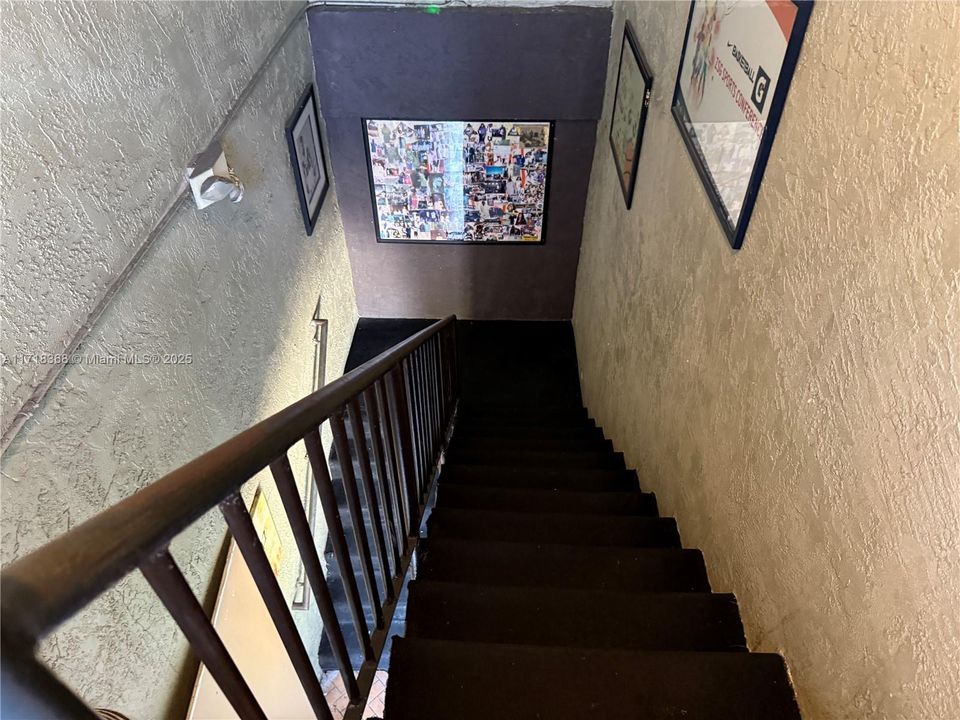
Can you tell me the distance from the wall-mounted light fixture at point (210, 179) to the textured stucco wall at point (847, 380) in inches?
57.7

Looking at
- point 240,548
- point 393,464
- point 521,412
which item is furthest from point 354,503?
point 521,412

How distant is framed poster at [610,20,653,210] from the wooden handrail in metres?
2.42

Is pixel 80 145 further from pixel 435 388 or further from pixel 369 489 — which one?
pixel 435 388

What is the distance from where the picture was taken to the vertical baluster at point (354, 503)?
0.98 metres

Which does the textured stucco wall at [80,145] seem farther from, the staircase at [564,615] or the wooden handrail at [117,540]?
the staircase at [564,615]

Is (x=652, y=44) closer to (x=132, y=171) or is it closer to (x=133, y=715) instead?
(x=132, y=171)

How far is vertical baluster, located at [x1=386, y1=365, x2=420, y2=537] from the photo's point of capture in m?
1.48

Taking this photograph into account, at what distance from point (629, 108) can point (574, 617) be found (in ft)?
7.87

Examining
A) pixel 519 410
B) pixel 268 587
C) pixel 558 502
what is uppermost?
pixel 268 587

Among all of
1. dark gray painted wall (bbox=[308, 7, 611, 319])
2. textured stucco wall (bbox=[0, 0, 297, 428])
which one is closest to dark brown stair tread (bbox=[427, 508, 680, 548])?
textured stucco wall (bbox=[0, 0, 297, 428])

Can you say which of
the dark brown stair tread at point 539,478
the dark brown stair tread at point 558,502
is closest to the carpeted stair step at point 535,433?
the dark brown stair tread at point 539,478

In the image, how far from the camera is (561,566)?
1.71 meters

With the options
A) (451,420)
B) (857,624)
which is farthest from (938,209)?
Answer: (451,420)

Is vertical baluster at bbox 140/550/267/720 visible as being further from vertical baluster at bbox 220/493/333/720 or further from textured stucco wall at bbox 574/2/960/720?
textured stucco wall at bbox 574/2/960/720
